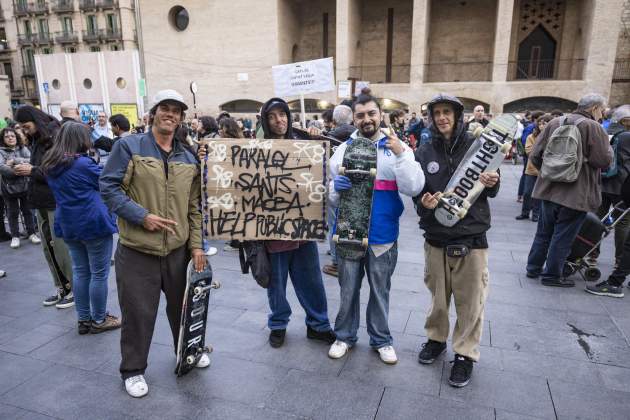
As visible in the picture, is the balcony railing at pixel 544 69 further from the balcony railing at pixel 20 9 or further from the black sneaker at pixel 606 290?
the balcony railing at pixel 20 9

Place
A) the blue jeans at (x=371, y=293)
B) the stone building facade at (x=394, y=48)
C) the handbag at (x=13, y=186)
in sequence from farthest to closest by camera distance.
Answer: the stone building facade at (x=394, y=48) < the handbag at (x=13, y=186) < the blue jeans at (x=371, y=293)

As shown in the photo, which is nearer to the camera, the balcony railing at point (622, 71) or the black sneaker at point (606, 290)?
the black sneaker at point (606, 290)

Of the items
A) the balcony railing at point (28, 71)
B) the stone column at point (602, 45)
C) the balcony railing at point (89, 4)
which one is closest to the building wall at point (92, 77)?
the balcony railing at point (89, 4)

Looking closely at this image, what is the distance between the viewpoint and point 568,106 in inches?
890

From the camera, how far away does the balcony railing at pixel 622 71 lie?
22359 millimetres

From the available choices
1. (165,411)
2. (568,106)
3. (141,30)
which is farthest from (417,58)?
(165,411)

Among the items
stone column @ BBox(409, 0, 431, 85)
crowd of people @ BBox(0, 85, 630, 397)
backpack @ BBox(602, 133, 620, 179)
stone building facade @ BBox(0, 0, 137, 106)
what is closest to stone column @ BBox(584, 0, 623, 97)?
stone column @ BBox(409, 0, 431, 85)

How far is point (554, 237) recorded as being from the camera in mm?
4730

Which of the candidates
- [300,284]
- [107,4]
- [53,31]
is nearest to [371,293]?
[300,284]

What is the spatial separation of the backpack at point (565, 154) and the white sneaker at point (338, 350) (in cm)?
299

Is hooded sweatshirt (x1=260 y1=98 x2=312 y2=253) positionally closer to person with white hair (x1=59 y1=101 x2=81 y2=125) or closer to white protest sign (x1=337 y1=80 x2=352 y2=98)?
person with white hair (x1=59 y1=101 x2=81 y2=125)

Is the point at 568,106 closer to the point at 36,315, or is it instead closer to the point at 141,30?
the point at 36,315

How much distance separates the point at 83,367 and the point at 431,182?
3.14m

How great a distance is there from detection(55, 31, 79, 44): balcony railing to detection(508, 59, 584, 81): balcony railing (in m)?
39.3
